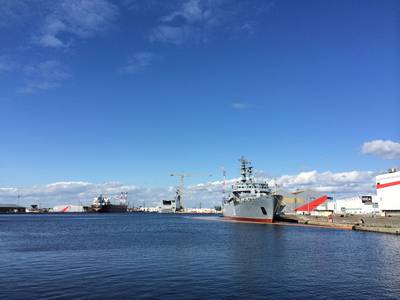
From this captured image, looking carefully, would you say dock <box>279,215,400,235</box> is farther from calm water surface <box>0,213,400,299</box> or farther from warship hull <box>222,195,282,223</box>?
calm water surface <box>0,213,400,299</box>

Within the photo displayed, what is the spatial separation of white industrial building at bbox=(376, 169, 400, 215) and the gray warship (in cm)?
3182

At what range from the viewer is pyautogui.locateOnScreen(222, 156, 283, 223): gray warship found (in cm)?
11762

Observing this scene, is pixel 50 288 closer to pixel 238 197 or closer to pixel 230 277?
pixel 230 277

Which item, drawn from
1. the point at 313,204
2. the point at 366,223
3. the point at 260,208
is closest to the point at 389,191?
the point at 366,223

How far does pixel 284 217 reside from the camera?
134 m

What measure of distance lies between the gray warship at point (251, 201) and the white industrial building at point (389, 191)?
31.8 m

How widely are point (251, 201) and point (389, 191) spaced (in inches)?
1710

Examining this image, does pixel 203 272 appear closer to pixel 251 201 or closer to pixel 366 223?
pixel 366 223

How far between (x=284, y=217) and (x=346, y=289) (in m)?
107

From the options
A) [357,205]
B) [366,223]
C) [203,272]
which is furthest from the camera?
[357,205]

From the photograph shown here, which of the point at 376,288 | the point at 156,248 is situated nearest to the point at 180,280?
the point at 376,288

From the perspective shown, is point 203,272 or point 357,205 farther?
point 357,205

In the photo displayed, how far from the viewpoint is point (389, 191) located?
107875mm

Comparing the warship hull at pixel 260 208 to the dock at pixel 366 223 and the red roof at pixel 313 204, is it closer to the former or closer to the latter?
the dock at pixel 366 223
